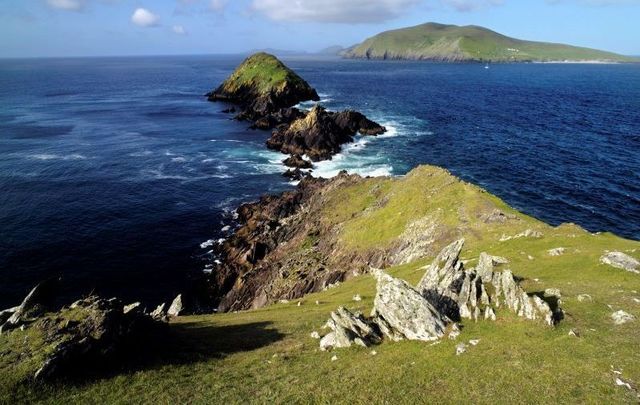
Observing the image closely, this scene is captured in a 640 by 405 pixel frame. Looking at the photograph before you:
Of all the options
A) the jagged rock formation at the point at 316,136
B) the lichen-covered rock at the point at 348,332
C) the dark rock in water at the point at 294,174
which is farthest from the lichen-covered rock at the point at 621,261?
the jagged rock formation at the point at 316,136

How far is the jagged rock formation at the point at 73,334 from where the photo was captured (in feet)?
102

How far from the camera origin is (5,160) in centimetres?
12388

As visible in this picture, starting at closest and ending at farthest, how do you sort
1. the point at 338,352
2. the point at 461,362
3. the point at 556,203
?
the point at 461,362 < the point at 338,352 < the point at 556,203

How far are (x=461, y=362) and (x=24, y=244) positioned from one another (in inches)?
3153

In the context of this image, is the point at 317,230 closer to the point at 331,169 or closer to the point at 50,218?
the point at 331,169

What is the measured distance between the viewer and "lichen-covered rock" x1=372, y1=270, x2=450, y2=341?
34.8 meters

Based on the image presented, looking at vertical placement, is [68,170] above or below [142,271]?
above

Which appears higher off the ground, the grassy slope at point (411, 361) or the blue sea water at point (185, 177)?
the grassy slope at point (411, 361)

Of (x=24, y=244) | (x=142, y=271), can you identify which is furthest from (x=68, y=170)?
(x=142, y=271)

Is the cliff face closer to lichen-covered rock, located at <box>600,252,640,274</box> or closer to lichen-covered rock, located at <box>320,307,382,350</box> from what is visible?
lichen-covered rock, located at <box>600,252,640,274</box>

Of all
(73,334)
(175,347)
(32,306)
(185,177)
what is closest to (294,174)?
(185,177)

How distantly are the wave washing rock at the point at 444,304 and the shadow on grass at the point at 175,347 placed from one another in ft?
27.2

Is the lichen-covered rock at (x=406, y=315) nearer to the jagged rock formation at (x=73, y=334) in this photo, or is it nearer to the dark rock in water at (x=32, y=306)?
the jagged rock formation at (x=73, y=334)

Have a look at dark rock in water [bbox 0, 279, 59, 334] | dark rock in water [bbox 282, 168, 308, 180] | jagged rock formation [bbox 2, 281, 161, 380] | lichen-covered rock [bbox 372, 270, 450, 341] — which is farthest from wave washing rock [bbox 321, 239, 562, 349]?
dark rock in water [bbox 282, 168, 308, 180]
